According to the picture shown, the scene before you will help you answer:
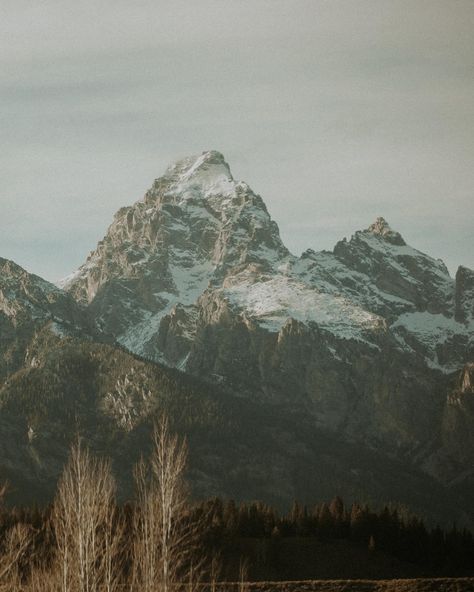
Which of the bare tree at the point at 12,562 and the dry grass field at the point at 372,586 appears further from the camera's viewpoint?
the dry grass field at the point at 372,586

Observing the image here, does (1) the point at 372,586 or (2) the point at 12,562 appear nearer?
(2) the point at 12,562

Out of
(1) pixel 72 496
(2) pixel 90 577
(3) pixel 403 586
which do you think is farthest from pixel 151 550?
(3) pixel 403 586

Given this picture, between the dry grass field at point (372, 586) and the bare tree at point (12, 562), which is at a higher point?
the dry grass field at point (372, 586)

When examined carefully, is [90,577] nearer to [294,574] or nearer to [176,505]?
[176,505]

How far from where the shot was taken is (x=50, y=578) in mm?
113875

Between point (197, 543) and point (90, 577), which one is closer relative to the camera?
point (90, 577)

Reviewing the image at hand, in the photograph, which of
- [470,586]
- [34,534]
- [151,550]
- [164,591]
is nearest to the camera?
[164,591]

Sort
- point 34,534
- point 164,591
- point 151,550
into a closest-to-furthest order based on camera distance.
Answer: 1. point 164,591
2. point 151,550
3. point 34,534

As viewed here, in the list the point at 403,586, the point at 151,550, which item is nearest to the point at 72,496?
the point at 151,550

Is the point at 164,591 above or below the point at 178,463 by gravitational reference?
below

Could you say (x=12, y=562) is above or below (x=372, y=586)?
below

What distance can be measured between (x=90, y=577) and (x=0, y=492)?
14407mm

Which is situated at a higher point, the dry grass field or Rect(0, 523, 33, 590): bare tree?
the dry grass field

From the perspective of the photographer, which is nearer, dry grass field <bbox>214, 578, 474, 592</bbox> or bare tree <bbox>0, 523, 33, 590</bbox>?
bare tree <bbox>0, 523, 33, 590</bbox>
